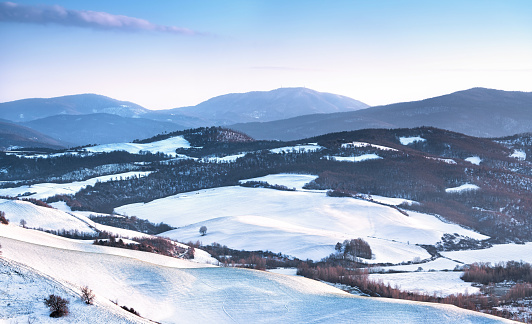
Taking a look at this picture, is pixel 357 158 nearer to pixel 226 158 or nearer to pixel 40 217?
pixel 226 158

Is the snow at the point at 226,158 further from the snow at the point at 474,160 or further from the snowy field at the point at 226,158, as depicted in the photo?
the snow at the point at 474,160

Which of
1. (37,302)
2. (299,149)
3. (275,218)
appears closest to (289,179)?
(299,149)

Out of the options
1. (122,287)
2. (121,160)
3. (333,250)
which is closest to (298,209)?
(333,250)

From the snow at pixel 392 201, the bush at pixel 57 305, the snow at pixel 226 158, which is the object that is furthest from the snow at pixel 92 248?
the snow at pixel 226 158

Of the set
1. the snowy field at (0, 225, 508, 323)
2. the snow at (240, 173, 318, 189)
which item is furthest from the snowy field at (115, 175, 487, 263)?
the snowy field at (0, 225, 508, 323)

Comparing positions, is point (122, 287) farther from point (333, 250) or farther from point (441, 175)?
point (441, 175)

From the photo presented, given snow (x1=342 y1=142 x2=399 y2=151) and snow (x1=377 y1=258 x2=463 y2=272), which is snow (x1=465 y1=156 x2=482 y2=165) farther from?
snow (x1=377 y1=258 x2=463 y2=272)
